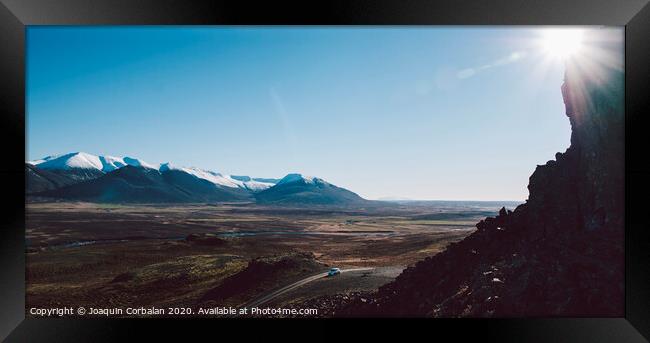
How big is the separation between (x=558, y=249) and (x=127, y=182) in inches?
771

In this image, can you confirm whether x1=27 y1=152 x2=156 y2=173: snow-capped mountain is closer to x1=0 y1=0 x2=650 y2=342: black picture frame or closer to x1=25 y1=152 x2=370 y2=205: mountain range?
x1=25 y1=152 x2=370 y2=205: mountain range

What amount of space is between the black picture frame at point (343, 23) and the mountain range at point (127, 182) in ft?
4.84

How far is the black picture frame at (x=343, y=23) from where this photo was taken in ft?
20.9

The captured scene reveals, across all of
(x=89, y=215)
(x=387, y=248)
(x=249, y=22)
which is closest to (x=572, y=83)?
(x=249, y=22)

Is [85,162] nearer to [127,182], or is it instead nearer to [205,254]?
[127,182]

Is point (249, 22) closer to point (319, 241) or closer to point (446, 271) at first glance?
point (446, 271)

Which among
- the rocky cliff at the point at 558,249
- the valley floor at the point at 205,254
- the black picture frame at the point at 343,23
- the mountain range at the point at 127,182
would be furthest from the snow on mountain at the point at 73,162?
the rocky cliff at the point at 558,249

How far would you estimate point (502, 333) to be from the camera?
6.99 meters

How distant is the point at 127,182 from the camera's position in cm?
1786

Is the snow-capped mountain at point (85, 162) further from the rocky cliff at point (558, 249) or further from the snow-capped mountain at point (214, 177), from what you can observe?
the rocky cliff at point (558, 249)

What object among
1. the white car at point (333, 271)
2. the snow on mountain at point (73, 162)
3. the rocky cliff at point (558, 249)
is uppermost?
the snow on mountain at point (73, 162)

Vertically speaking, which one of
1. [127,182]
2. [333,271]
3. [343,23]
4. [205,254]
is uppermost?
[343,23]

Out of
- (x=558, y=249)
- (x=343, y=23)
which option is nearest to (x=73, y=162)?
(x=343, y=23)

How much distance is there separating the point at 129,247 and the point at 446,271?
704 inches
